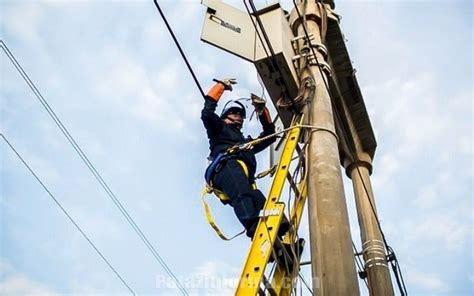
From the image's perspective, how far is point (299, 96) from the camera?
16.9ft

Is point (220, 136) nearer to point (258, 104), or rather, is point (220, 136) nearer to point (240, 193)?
point (258, 104)

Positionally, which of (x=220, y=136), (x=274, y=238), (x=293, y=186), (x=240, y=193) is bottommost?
(x=274, y=238)

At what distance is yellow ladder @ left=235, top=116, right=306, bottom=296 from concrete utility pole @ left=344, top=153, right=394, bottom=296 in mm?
2677

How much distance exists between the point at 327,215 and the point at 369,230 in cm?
356

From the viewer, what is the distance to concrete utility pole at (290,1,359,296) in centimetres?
349

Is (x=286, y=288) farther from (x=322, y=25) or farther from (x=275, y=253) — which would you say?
(x=322, y=25)

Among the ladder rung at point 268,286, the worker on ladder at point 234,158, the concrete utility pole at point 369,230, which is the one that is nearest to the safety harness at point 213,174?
the worker on ladder at point 234,158

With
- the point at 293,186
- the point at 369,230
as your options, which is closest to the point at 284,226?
the point at 293,186

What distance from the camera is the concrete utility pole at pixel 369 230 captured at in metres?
6.45

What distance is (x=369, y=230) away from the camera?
7168 mm

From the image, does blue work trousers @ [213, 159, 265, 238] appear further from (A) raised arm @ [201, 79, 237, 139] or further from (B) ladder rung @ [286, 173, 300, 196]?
(A) raised arm @ [201, 79, 237, 139]

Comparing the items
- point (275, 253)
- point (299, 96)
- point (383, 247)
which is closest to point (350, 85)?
point (383, 247)

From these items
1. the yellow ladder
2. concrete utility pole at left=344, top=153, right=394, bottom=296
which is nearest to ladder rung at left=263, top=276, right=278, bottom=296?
the yellow ladder

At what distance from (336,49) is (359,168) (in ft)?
6.59
